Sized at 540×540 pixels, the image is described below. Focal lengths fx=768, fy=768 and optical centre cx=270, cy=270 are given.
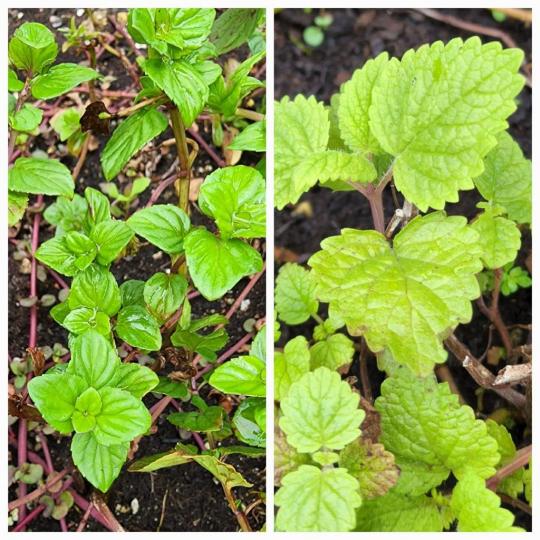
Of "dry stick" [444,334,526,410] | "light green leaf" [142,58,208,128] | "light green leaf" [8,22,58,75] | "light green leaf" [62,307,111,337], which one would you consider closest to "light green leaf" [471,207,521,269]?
"dry stick" [444,334,526,410]

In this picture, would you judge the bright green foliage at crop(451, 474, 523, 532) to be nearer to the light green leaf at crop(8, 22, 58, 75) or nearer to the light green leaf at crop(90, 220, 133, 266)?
the light green leaf at crop(90, 220, 133, 266)

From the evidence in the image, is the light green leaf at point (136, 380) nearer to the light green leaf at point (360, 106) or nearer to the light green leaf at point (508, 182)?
the light green leaf at point (360, 106)

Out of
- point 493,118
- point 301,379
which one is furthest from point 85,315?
point 493,118

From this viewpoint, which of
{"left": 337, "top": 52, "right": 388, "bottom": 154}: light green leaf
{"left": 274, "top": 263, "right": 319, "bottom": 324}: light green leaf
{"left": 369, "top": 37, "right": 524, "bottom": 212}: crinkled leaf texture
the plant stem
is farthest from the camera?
{"left": 274, "top": 263, "right": 319, "bottom": 324}: light green leaf

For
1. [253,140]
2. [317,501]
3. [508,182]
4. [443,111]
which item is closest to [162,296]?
[253,140]

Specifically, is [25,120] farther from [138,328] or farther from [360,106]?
[360,106]

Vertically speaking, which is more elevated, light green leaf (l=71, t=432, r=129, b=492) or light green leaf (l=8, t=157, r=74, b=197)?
light green leaf (l=8, t=157, r=74, b=197)
